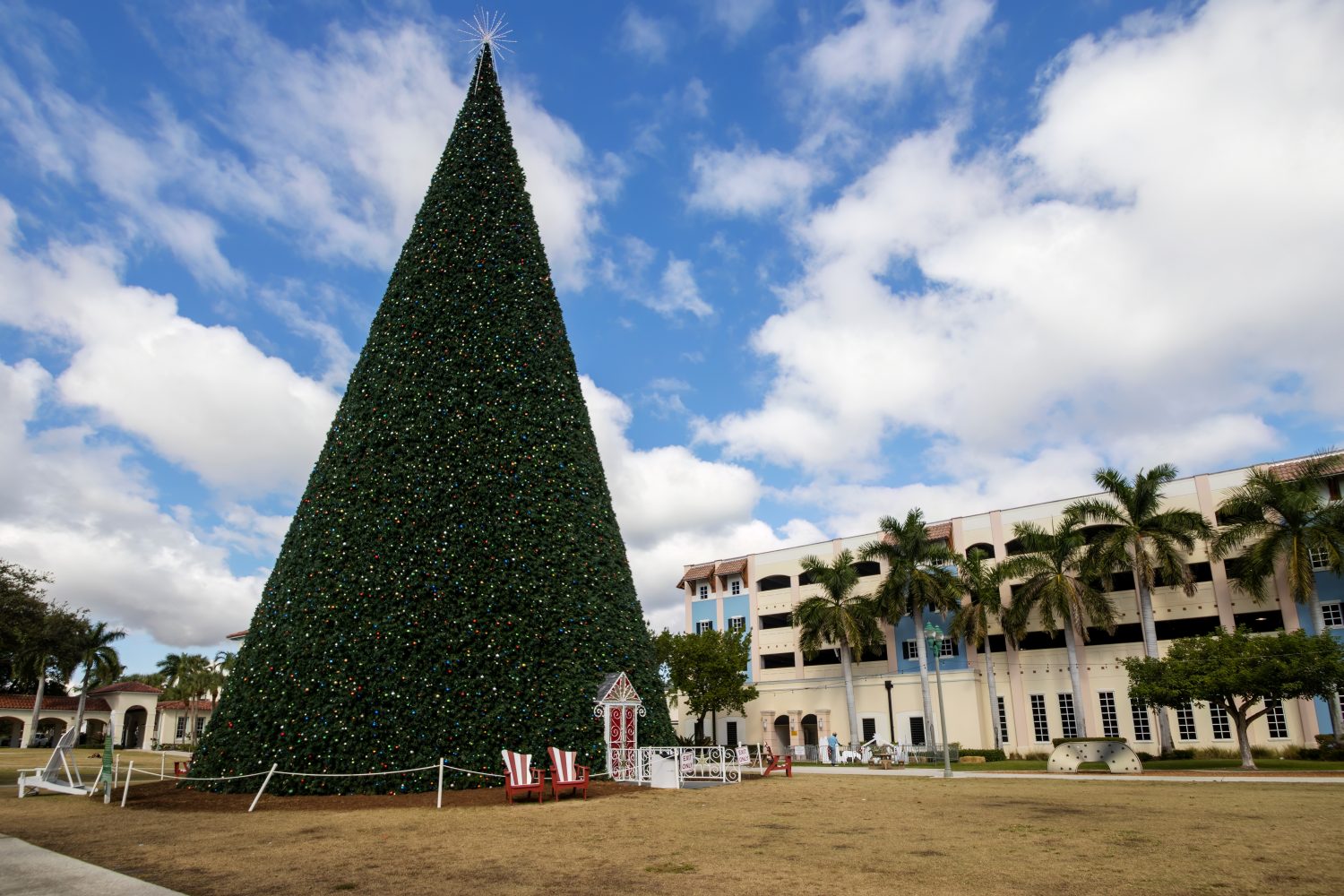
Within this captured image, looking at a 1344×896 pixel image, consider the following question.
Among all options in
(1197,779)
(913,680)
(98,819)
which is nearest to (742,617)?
(913,680)

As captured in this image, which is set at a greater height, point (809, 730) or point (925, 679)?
point (925, 679)

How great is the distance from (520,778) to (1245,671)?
2482 centimetres

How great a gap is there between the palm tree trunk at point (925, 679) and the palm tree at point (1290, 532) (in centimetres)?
1324

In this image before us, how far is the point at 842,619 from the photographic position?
40.5m

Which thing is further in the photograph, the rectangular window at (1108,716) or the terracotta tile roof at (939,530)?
the terracotta tile roof at (939,530)

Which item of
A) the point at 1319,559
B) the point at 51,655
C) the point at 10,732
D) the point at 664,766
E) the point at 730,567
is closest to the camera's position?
the point at 664,766

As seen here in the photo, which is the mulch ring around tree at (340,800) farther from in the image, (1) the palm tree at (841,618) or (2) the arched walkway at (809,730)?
(2) the arched walkway at (809,730)

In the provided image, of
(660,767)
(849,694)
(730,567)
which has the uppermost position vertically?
(730,567)

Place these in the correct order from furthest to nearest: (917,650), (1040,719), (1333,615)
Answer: (917,650)
(1040,719)
(1333,615)

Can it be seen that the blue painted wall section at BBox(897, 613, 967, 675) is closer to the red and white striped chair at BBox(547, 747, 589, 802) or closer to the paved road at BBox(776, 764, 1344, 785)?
the paved road at BBox(776, 764, 1344, 785)

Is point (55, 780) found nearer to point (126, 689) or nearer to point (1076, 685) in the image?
point (1076, 685)

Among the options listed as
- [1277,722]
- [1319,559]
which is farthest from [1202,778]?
[1319,559]

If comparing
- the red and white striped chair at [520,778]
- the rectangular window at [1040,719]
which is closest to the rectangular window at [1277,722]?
the rectangular window at [1040,719]

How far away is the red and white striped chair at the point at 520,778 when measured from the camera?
1397 cm
